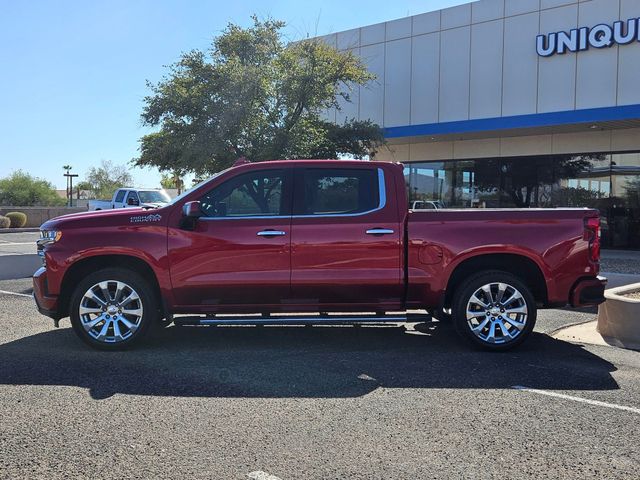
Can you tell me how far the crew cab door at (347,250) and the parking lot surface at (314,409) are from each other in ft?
2.13

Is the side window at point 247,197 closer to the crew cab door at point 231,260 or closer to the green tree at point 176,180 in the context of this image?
the crew cab door at point 231,260

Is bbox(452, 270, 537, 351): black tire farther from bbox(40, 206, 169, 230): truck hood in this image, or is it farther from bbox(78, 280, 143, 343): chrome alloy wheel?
bbox(78, 280, 143, 343): chrome alloy wheel

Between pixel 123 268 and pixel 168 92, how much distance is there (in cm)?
1250

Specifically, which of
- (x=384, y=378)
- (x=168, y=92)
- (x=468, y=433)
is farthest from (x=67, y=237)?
(x=168, y=92)

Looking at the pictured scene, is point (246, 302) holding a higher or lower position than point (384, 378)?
higher

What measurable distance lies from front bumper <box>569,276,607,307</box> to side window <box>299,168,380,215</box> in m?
2.35

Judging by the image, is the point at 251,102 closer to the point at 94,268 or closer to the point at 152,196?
the point at 152,196

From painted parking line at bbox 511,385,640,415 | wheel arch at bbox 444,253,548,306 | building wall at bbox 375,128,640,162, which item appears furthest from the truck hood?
building wall at bbox 375,128,640,162

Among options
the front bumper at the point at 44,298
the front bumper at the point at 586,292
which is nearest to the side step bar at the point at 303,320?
the front bumper at the point at 44,298

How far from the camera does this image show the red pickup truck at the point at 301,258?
20.7 feet

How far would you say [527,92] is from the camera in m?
17.8

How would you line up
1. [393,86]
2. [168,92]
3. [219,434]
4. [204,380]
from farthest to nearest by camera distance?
[393,86]
[168,92]
[204,380]
[219,434]

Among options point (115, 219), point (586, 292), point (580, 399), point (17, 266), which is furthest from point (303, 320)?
point (17, 266)

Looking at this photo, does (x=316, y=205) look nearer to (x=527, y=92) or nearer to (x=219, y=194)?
(x=219, y=194)
